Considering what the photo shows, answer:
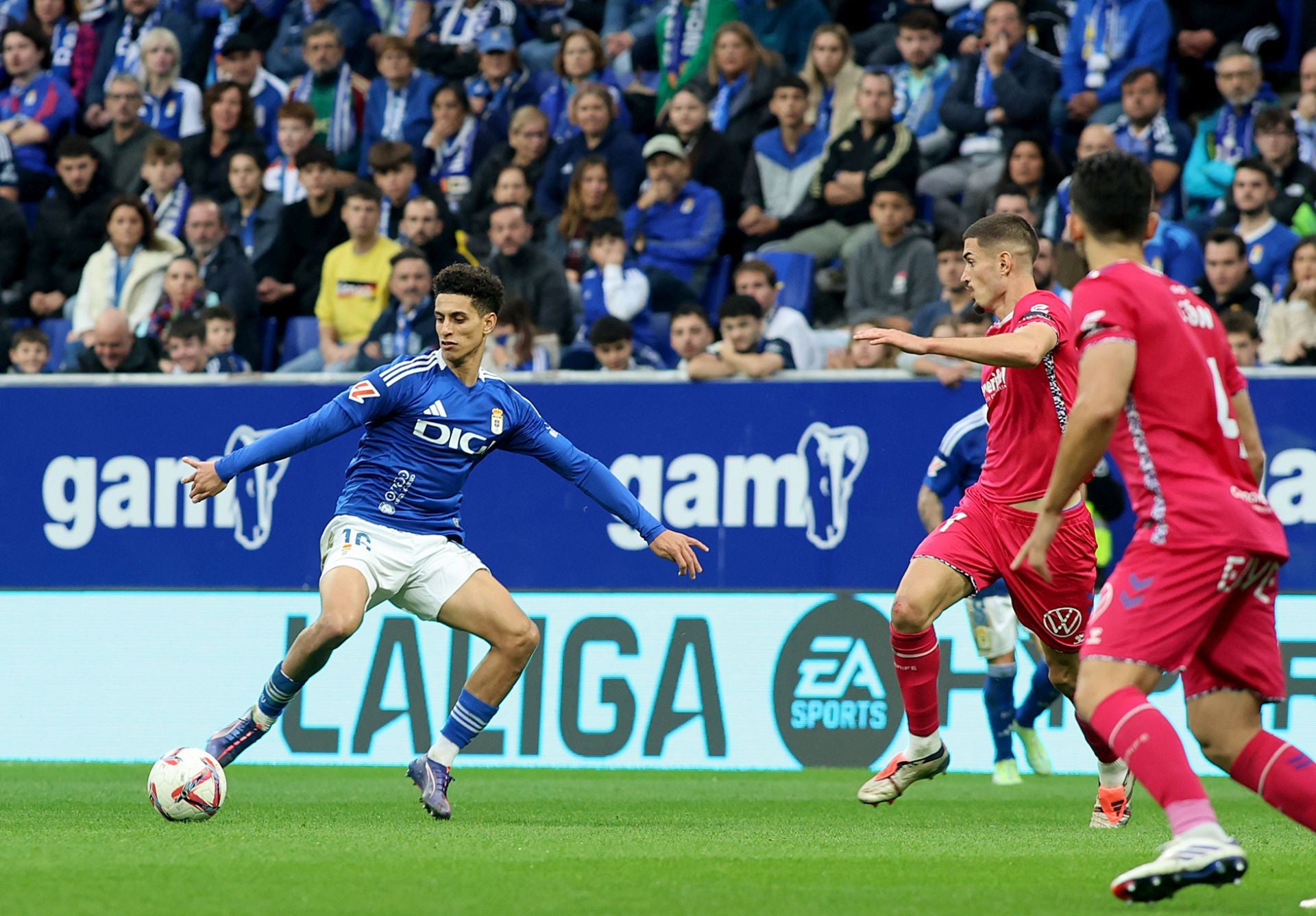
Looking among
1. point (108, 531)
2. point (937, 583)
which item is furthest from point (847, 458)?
point (108, 531)

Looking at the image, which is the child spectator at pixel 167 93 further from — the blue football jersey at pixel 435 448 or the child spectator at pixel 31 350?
the blue football jersey at pixel 435 448

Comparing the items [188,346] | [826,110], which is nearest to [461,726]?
[188,346]

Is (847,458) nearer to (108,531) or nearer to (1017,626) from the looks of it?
(1017,626)

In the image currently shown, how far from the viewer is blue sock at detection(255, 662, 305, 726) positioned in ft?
27.5

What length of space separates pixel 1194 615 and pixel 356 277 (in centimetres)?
1074

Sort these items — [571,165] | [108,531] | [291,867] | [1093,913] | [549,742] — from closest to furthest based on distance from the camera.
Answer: [1093,913] < [291,867] < [549,742] < [108,531] < [571,165]

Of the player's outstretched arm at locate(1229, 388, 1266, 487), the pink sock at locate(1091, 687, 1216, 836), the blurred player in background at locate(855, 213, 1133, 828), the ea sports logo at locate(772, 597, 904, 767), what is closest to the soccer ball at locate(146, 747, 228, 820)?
the blurred player in background at locate(855, 213, 1133, 828)

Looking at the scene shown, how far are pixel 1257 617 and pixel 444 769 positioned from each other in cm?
403

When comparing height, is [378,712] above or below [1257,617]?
below

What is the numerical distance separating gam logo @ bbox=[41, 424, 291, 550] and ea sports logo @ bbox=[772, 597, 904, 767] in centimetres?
401

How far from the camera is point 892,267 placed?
14.3 m

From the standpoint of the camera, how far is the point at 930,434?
492 inches

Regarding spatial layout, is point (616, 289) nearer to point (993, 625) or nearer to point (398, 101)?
point (398, 101)

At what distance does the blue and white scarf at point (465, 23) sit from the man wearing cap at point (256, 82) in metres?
1.68
